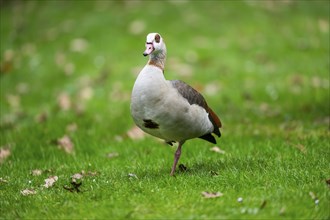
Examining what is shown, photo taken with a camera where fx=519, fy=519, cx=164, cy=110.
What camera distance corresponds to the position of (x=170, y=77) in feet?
41.6

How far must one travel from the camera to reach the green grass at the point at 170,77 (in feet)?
17.0

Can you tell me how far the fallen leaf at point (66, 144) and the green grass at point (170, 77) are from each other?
10 centimetres

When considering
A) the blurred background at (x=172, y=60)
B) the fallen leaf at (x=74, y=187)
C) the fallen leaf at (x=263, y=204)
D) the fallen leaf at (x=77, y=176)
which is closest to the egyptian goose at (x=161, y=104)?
the fallen leaf at (x=74, y=187)

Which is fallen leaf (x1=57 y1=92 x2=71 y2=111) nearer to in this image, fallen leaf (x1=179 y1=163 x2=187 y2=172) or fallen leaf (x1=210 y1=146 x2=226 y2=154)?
fallen leaf (x1=210 y1=146 x2=226 y2=154)

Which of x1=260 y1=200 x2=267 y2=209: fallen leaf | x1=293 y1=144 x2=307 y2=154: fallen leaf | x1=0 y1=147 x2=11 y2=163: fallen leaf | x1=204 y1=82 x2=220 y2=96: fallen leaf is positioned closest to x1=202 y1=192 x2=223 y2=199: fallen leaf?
x1=260 y1=200 x2=267 y2=209: fallen leaf

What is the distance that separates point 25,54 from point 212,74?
643 cm

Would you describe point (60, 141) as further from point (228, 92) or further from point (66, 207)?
point (228, 92)

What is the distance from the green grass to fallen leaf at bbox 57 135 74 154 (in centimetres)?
10

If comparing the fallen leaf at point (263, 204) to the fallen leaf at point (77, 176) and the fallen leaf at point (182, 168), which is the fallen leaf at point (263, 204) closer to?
the fallen leaf at point (182, 168)

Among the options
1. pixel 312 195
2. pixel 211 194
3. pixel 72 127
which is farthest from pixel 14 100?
pixel 312 195

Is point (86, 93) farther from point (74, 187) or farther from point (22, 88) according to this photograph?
point (74, 187)

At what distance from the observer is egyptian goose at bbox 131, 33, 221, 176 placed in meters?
5.47

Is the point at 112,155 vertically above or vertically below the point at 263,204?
below

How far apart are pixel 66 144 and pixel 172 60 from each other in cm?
624
